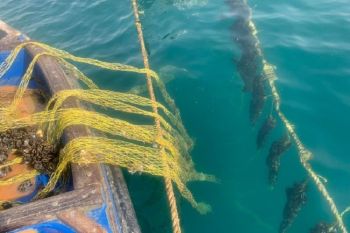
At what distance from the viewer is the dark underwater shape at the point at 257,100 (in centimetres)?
710

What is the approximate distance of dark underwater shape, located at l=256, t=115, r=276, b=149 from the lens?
6.59 meters

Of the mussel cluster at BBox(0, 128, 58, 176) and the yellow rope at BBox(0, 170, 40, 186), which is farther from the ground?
the mussel cluster at BBox(0, 128, 58, 176)

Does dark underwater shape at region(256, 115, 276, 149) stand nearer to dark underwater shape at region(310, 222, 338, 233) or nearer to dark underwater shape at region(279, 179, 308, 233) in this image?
dark underwater shape at region(279, 179, 308, 233)

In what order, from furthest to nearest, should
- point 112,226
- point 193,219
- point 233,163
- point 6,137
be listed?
point 233,163, point 193,219, point 6,137, point 112,226

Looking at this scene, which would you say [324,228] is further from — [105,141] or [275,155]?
[105,141]

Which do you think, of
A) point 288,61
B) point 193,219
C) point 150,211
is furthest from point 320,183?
point 288,61

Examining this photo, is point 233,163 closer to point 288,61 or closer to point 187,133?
point 187,133

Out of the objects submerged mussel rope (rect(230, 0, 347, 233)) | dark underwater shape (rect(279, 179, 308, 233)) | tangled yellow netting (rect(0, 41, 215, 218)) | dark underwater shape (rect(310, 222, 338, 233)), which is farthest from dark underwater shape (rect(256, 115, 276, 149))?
dark underwater shape (rect(310, 222, 338, 233))

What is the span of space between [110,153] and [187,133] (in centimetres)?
274

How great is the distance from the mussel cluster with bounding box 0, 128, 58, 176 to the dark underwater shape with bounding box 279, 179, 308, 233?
12.2 ft

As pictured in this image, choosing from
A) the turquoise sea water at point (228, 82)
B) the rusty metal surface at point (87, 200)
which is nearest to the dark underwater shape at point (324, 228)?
the turquoise sea water at point (228, 82)

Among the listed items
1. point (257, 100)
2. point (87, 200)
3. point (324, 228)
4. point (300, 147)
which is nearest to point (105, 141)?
point (87, 200)

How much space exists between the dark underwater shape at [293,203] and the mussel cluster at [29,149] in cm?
371

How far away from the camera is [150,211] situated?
5.83 metres
